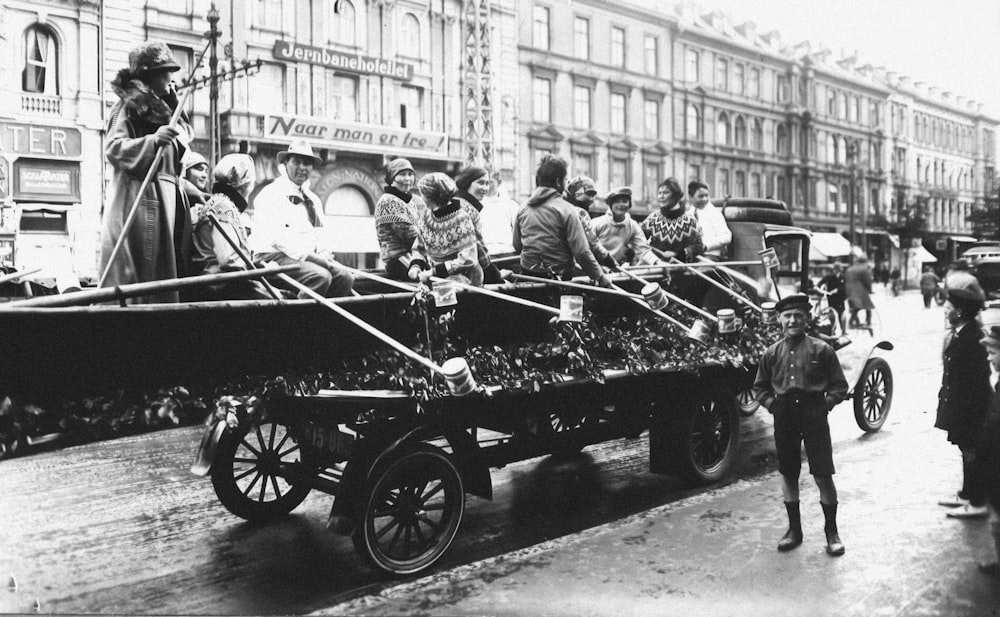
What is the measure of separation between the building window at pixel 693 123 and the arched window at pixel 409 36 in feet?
77.2

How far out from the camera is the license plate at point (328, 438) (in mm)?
4340

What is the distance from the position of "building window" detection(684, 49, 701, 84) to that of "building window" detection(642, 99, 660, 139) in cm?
313

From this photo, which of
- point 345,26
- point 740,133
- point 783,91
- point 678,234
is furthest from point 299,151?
point 783,91

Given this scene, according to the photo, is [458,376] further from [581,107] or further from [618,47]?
[618,47]

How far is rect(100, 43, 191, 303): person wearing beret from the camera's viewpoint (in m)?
4.50

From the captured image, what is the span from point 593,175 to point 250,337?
26.8m

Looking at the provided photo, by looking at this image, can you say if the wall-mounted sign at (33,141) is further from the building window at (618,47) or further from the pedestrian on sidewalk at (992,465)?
the building window at (618,47)

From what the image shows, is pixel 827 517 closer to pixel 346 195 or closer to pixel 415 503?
pixel 415 503

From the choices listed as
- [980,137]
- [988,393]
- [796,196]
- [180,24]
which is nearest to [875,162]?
[796,196]

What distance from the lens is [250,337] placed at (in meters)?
3.87

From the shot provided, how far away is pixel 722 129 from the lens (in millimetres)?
38344

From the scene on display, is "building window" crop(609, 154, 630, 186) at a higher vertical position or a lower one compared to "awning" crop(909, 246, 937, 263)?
higher

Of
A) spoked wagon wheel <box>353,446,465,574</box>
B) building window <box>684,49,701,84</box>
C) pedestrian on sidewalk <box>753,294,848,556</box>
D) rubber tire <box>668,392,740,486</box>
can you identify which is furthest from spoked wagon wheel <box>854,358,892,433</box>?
building window <box>684,49,701,84</box>

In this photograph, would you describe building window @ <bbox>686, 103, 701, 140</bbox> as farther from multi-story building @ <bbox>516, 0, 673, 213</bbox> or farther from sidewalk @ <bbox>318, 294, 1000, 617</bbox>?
sidewalk @ <bbox>318, 294, 1000, 617</bbox>
